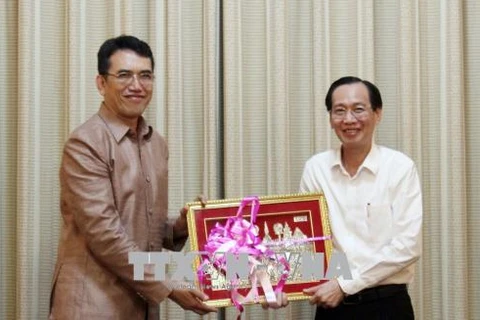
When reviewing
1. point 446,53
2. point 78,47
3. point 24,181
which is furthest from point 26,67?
point 446,53

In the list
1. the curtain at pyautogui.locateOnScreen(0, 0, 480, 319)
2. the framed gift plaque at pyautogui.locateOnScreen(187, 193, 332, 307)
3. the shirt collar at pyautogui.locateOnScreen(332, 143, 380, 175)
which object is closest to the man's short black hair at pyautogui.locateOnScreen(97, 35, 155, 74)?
the framed gift plaque at pyautogui.locateOnScreen(187, 193, 332, 307)

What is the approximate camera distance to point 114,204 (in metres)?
2.05

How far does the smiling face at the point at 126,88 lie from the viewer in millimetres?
2133

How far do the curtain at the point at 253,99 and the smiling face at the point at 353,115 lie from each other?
0.43 m

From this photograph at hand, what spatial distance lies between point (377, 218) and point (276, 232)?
1.00 ft

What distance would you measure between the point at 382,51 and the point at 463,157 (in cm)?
49

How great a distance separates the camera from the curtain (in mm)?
2713

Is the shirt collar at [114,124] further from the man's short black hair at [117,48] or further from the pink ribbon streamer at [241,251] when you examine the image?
the pink ribbon streamer at [241,251]

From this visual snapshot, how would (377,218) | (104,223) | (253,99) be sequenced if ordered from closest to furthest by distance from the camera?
(104,223), (377,218), (253,99)

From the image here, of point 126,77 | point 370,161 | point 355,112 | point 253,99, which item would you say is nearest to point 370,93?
point 355,112

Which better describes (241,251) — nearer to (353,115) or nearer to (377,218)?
(377,218)

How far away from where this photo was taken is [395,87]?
2791 mm

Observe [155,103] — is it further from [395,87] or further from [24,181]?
[395,87]

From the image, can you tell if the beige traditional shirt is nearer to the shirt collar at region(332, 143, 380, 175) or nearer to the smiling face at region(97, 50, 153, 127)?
the smiling face at region(97, 50, 153, 127)
